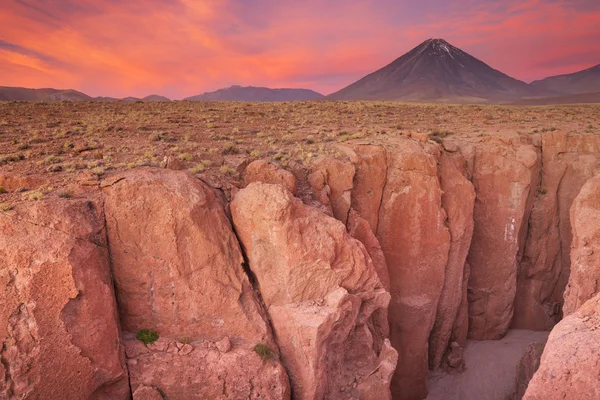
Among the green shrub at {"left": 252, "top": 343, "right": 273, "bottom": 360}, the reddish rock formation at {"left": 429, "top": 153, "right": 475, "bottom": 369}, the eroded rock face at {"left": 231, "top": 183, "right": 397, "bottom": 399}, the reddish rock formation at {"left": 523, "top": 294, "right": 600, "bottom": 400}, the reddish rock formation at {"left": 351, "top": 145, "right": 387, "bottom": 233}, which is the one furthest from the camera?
the reddish rock formation at {"left": 429, "top": 153, "right": 475, "bottom": 369}

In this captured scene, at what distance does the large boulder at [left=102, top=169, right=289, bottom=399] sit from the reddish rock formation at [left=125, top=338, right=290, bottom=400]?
0.02 metres

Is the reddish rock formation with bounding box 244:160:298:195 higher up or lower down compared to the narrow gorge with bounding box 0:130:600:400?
higher up

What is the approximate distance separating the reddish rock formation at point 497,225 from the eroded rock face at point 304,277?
388 inches

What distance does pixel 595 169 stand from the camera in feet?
58.6

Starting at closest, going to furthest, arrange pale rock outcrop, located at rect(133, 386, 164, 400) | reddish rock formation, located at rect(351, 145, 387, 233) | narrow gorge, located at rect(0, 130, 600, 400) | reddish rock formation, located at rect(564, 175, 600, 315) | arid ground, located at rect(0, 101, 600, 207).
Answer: narrow gorge, located at rect(0, 130, 600, 400)
pale rock outcrop, located at rect(133, 386, 164, 400)
arid ground, located at rect(0, 101, 600, 207)
reddish rock formation, located at rect(564, 175, 600, 315)
reddish rock formation, located at rect(351, 145, 387, 233)

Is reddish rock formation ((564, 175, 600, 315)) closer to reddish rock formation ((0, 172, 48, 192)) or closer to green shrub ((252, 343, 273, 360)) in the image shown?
green shrub ((252, 343, 273, 360))

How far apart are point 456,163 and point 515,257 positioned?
226 inches

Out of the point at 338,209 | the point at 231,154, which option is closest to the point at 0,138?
the point at 231,154

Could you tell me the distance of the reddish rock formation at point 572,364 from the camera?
7590 mm

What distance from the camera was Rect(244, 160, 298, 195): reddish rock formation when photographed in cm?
1221

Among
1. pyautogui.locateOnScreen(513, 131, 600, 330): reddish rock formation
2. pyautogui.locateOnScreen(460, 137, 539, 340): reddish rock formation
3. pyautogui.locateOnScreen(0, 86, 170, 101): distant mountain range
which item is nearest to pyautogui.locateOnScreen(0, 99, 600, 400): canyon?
pyautogui.locateOnScreen(460, 137, 539, 340): reddish rock formation

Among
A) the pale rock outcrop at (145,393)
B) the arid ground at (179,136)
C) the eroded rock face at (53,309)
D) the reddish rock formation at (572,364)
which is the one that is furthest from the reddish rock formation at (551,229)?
the eroded rock face at (53,309)

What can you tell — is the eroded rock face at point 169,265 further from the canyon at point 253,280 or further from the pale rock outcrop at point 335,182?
the pale rock outcrop at point 335,182

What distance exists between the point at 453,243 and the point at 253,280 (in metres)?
9.76
